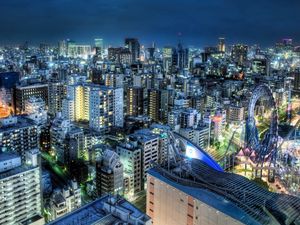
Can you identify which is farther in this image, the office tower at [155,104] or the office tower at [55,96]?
the office tower at [55,96]

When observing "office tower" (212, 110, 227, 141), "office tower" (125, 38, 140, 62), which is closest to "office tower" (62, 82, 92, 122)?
"office tower" (212, 110, 227, 141)

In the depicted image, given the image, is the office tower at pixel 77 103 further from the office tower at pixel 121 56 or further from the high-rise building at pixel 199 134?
the office tower at pixel 121 56

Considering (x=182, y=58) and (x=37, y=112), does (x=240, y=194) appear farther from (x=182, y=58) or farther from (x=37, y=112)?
(x=182, y=58)

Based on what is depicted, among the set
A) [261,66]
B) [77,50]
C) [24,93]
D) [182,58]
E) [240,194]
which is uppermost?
[77,50]

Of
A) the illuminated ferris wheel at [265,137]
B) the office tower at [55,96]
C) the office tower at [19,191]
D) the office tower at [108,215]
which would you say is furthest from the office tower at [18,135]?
the illuminated ferris wheel at [265,137]

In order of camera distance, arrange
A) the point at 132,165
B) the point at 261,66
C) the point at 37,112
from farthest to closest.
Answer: the point at 261,66 → the point at 37,112 → the point at 132,165

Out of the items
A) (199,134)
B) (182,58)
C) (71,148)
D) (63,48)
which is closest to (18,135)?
(71,148)

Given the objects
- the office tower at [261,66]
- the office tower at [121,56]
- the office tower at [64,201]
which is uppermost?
the office tower at [121,56]
